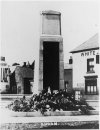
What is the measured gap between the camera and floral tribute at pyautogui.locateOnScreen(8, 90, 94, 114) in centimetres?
924

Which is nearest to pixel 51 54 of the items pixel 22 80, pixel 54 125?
pixel 22 80

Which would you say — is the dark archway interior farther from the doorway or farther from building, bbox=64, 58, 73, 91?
the doorway

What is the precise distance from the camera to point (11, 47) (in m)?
9.13

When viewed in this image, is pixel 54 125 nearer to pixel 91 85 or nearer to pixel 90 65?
pixel 91 85

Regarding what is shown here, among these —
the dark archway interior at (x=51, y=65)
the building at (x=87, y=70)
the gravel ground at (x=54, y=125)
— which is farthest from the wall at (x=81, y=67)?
the gravel ground at (x=54, y=125)

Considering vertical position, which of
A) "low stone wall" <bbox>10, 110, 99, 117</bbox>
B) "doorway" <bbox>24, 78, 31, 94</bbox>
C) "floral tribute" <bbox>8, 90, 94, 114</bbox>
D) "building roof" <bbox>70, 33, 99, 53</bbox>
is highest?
"building roof" <bbox>70, 33, 99, 53</bbox>

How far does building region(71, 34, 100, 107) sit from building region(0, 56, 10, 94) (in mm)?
1407

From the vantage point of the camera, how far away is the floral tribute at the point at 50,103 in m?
9.24

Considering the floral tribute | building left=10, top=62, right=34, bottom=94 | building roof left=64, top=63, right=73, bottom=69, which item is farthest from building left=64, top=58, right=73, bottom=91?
building left=10, top=62, right=34, bottom=94

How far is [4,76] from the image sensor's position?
9086mm

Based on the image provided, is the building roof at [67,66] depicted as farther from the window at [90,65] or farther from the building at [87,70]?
the window at [90,65]

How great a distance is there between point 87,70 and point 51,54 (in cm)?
84

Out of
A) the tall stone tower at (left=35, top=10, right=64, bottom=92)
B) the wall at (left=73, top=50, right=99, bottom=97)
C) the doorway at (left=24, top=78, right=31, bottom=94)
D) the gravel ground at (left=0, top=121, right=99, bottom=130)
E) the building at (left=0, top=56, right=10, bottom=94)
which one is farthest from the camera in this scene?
the wall at (left=73, top=50, right=99, bottom=97)

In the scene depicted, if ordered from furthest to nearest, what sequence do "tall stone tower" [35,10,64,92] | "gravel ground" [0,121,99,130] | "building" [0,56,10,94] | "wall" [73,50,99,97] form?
"wall" [73,50,99,97] < "tall stone tower" [35,10,64,92] < "building" [0,56,10,94] < "gravel ground" [0,121,99,130]
